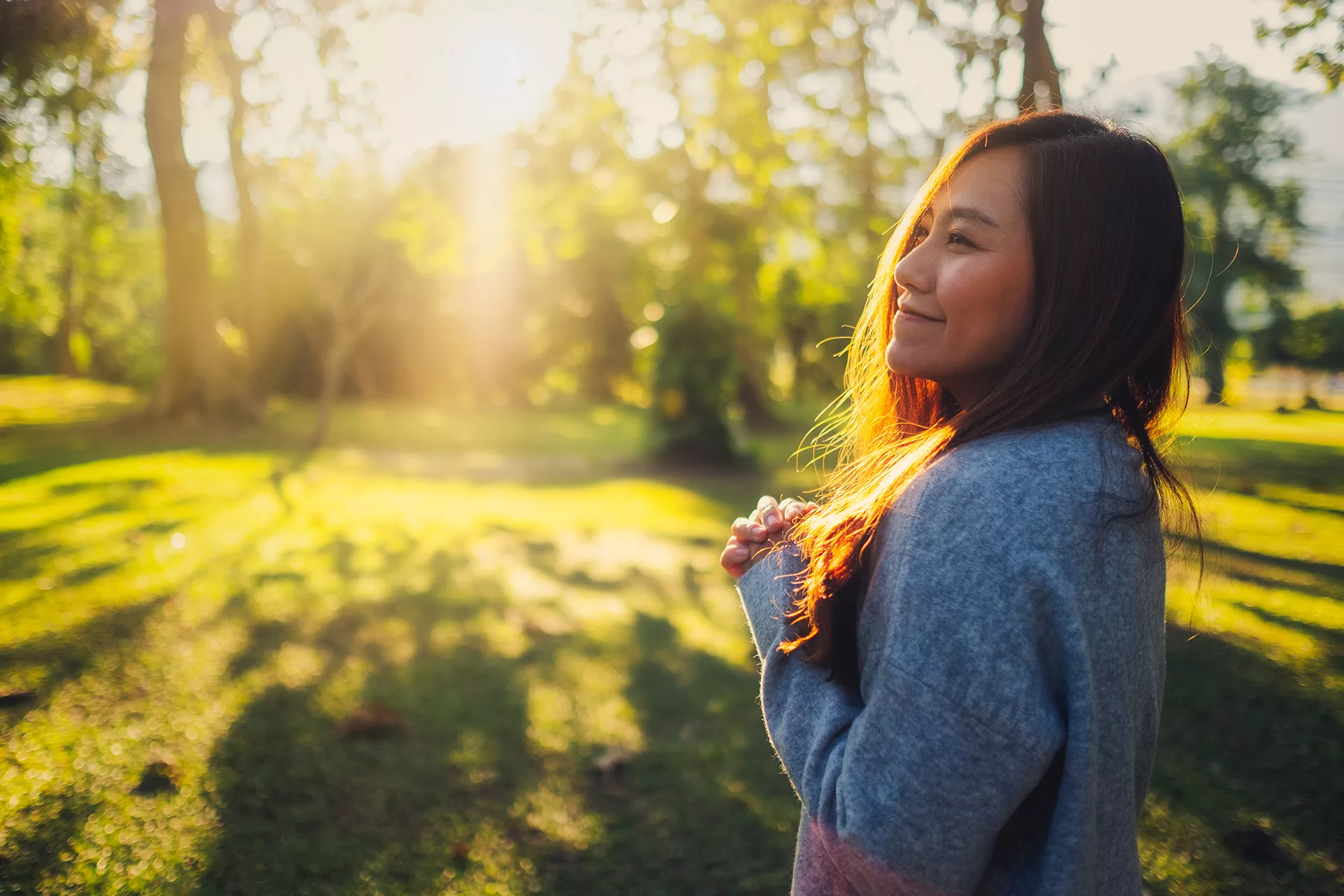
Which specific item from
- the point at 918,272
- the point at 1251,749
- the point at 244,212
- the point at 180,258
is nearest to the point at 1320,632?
the point at 1251,749

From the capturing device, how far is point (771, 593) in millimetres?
1477

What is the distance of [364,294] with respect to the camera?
14094 millimetres

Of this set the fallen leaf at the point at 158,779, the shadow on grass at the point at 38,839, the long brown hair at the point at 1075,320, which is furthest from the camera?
the fallen leaf at the point at 158,779

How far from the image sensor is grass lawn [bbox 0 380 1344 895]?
9.61ft

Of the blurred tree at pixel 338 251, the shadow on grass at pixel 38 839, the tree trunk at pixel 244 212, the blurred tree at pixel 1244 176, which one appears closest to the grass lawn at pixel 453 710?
the shadow on grass at pixel 38 839

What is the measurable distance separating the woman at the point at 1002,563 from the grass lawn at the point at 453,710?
1.75m

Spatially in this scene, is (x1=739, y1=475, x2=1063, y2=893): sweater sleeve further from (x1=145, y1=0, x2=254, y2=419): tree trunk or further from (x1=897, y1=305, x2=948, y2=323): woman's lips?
(x1=145, y1=0, x2=254, y2=419): tree trunk

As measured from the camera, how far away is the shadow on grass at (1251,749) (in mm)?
3217

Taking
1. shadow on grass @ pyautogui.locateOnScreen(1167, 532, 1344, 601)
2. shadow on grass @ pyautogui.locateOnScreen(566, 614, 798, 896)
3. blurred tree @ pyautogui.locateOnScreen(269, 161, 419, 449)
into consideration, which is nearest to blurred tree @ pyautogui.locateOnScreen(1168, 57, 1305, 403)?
blurred tree @ pyautogui.locateOnScreen(269, 161, 419, 449)

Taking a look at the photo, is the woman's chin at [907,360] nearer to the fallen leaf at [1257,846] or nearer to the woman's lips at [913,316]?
Answer: the woman's lips at [913,316]

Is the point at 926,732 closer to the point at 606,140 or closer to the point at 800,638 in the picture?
the point at 800,638

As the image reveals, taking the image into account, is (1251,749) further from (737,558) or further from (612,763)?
(737,558)

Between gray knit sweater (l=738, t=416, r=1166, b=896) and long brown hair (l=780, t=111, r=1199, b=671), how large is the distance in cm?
6

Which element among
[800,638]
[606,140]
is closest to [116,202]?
[606,140]
